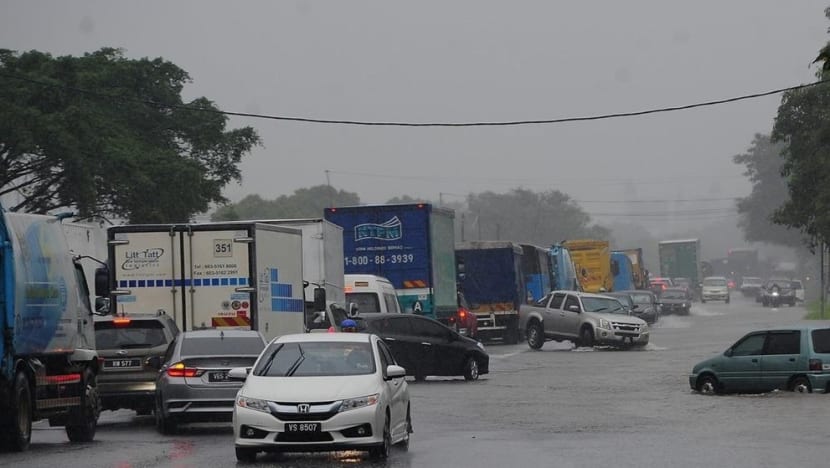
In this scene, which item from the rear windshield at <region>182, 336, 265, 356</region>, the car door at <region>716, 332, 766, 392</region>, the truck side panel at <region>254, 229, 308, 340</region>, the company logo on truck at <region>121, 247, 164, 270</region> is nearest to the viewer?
the rear windshield at <region>182, 336, 265, 356</region>

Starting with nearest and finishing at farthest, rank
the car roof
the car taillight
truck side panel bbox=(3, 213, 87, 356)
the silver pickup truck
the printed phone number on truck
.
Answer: the car roof < truck side panel bbox=(3, 213, 87, 356) < the car taillight < the printed phone number on truck < the silver pickup truck

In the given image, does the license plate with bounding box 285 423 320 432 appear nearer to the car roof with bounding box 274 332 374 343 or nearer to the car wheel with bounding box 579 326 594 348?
the car roof with bounding box 274 332 374 343

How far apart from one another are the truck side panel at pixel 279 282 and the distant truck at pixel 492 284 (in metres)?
20.7

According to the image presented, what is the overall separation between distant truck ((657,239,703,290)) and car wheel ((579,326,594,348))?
6094 centimetres

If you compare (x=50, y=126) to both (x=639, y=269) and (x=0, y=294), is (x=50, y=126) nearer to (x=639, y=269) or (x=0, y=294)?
(x=0, y=294)

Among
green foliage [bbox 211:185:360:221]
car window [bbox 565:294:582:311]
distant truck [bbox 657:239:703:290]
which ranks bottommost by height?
car window [bbox 565:294:582:311]

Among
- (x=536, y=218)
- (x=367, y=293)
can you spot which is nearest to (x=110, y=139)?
(x=367, y=293)

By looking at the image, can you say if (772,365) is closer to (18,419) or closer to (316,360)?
(316,360)

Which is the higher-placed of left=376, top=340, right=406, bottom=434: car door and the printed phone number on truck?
the printed phone number on truck

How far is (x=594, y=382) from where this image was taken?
29391 mm

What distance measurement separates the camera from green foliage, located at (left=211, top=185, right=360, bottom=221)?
12862cm

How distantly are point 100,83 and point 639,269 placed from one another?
45.5 m

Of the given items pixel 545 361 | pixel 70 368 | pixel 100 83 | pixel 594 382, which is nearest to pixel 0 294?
pixel 70 368

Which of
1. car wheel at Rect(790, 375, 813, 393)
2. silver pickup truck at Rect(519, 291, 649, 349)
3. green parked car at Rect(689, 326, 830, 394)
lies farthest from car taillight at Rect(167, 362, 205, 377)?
silver pickup truck at Rect(519, 291, 649, 349)
